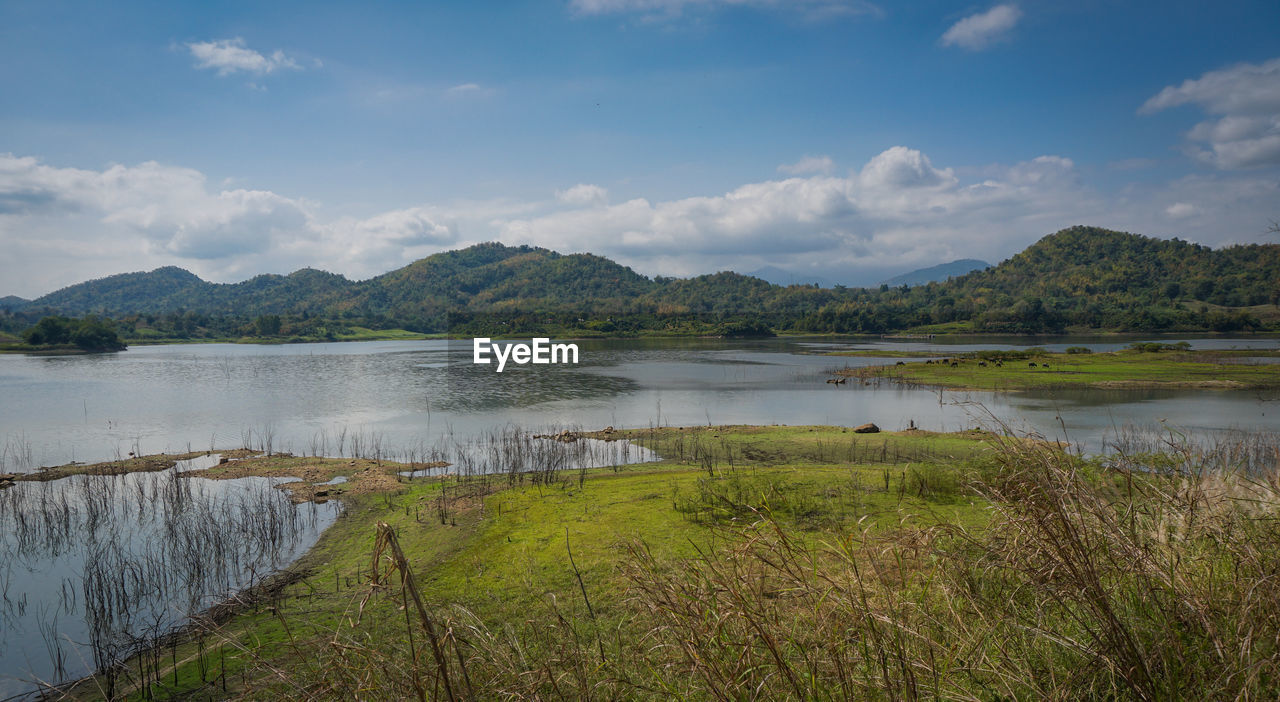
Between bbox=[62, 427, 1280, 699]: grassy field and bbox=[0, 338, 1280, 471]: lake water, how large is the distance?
8.02 meters

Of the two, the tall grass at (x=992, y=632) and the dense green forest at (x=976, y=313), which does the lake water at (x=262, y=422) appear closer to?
→ the tall grass at (x=992, y=632)

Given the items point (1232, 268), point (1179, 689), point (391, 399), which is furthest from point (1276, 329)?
point (1179, 689)

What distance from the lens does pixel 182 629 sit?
8.54 m

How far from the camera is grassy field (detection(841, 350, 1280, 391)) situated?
38781mm

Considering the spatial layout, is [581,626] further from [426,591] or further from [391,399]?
[391,399]

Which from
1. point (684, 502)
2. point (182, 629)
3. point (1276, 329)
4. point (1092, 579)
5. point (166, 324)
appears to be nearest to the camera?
point (1092, 579)

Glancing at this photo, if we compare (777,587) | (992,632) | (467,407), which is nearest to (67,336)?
(467,407)

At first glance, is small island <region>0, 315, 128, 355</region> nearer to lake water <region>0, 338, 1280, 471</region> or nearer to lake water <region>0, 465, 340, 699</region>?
lake water <region>0, 338, 1280, 471</region>

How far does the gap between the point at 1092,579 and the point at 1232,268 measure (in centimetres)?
22991

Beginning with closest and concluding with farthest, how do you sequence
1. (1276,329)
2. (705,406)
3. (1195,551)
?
(1195,551)
(705,406)
(1276,329)

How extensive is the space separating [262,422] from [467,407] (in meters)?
9.99

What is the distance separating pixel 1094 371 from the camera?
44406mm

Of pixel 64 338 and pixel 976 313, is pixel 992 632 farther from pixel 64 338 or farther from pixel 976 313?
pixel 976 313

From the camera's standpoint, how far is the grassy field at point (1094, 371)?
38.8 meters
